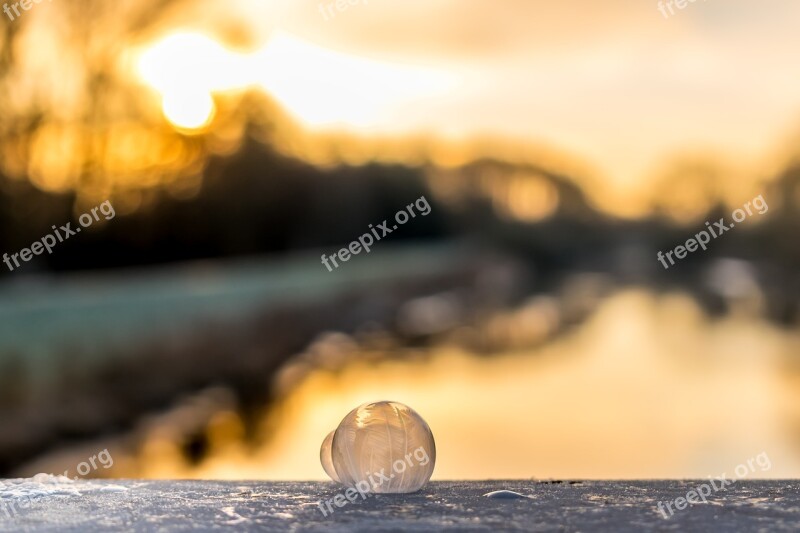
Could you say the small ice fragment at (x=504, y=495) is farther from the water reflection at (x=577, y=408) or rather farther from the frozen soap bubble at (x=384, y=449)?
the water reflection at (x=577, y=408)

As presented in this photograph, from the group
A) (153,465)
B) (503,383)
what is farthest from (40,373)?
(503,383)

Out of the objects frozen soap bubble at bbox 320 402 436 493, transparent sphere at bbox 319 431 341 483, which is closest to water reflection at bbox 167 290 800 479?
transparent sphere at bbox 319 431 341 483

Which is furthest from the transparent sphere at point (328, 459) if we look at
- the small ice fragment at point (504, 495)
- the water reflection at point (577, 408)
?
the water reflection at point (577, 408)

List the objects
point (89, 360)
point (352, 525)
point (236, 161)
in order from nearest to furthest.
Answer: point (352, 525) < point (89, 360) < point (236, 161)

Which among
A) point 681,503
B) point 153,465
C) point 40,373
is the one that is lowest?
point 681,503

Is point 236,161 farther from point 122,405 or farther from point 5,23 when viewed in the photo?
point 122,405

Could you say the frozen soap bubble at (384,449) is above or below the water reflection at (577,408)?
below

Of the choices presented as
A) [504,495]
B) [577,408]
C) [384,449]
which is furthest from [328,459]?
[577,408]

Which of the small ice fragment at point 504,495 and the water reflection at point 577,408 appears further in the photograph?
the water reflection at point 577,408
